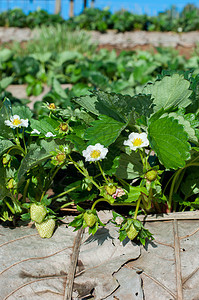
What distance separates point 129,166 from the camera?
136 cm

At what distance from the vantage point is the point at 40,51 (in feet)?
19.4

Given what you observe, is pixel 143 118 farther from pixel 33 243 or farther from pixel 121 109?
pixel 33 243

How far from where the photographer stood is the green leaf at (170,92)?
127 cm

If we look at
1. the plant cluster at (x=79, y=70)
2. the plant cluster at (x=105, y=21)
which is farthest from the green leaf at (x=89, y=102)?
the plant cluster at (x=105, y=21)

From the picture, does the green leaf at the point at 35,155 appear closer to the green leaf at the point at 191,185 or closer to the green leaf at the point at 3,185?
the green leaf at the point at 3,185

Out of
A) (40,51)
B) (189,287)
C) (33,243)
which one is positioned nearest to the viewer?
(189,287)

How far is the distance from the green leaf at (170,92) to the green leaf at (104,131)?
197 millimetres

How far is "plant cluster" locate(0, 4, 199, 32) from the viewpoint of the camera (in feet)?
30.6

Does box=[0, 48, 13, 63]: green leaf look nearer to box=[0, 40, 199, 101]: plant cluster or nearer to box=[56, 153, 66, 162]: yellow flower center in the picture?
box=[0, 40, 199, 101]: plant cluster

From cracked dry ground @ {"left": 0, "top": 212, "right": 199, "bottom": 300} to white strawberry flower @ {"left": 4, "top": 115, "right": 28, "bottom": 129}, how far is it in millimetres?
441

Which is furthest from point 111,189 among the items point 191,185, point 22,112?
point 22,112

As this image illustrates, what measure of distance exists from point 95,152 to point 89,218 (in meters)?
0.24

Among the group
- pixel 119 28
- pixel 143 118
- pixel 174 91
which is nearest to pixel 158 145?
pixel 143 118

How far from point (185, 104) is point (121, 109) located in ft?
0.90
